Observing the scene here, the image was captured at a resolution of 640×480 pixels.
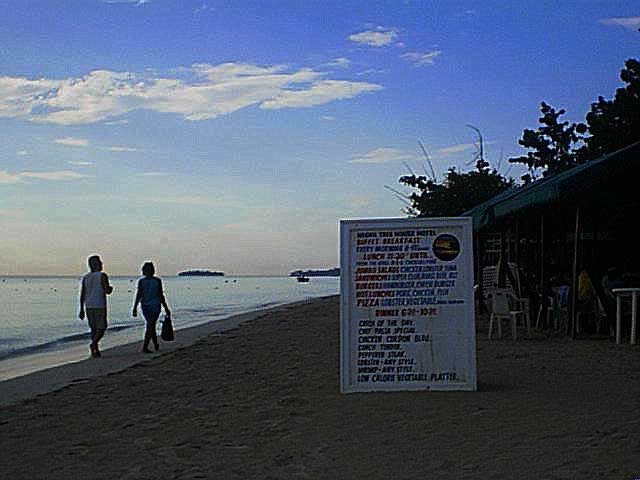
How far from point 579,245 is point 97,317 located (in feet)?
24.3

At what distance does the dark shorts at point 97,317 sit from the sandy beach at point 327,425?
2.09m

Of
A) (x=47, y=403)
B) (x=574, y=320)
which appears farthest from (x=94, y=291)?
(x=574, y=320)

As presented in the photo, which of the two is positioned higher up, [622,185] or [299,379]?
[622,185]

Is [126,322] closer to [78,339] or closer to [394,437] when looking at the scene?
[78,339]

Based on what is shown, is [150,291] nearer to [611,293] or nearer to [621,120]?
[611,293]

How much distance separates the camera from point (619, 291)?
37.5 feet

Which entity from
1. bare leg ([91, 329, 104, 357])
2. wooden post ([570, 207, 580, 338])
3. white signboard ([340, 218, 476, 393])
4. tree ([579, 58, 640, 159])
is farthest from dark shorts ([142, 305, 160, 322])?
tree ([579, 58, 640, 159])

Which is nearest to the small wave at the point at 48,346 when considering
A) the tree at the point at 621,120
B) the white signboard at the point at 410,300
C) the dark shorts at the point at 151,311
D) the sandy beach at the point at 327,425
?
the dark shorts at the point at 151,311

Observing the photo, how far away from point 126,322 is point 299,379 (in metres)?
23.1

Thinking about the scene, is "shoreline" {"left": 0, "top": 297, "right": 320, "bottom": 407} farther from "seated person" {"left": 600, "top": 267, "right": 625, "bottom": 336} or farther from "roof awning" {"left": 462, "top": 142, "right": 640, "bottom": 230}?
"seated person" {"left": 600, "top": 267, "right": 625, "bottom": 336}

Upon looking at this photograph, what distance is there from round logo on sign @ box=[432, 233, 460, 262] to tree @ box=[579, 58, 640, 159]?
60.3 ft

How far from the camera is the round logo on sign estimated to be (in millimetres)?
7773

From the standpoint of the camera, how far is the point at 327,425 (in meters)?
6.70

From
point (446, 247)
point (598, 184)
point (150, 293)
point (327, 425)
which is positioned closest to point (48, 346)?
point (150, 293)
